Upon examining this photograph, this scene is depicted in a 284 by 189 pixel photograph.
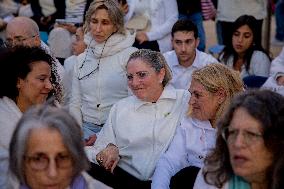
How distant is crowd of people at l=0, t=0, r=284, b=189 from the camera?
284 centimetres

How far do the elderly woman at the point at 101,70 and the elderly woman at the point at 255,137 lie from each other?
2.23 meters

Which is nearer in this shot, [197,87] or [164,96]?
[197,87]

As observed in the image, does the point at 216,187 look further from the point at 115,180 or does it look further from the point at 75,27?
the point at 75,27

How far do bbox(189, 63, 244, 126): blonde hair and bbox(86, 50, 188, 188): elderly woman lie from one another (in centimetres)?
41

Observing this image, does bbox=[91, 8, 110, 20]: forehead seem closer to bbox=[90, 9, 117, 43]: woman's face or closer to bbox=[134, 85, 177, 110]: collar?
bbox=[90, 9, 117, 43]: woman's face

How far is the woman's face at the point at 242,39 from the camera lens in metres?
6.00

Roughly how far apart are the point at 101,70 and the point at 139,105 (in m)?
0.90

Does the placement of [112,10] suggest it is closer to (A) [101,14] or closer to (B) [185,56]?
(A) [101,14]

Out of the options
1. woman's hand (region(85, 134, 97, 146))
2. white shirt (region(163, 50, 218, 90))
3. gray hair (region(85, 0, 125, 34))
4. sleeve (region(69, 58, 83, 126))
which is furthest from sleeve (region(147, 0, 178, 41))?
woman's hand (region(85, 134, 97, 146))

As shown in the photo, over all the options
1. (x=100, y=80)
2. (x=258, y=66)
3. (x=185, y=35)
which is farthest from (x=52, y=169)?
(x=258, y=66)

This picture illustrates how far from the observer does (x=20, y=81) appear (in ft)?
12.8

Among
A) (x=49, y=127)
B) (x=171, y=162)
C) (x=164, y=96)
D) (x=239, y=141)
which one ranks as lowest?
(x=171, y=162)

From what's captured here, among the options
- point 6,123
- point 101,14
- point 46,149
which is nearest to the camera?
point 46,149

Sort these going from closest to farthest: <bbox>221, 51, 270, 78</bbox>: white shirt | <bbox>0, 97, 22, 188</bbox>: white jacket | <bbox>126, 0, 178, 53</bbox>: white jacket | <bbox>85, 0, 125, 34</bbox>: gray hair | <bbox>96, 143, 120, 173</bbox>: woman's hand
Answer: <bbox>0, 97, 22, 188</bbox>: white jacket < <bbox>96, 143, 120, 173</bbox>: woman's hand < <bbox>85, 0, 125, 34</bbox>: gray hair < <bbox>221, 51, 270, 78</bbox>: white shirt < <bbox>126, 0, 178, 53</bbox>: white jacket
